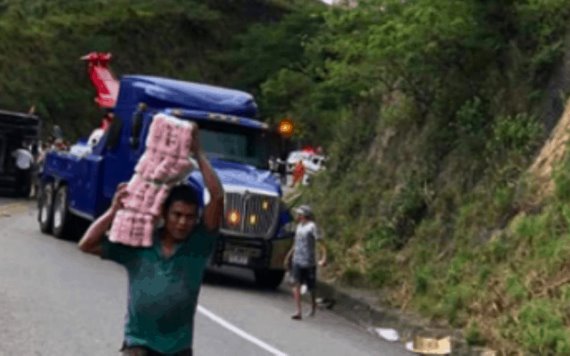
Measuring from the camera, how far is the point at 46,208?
90.0ft

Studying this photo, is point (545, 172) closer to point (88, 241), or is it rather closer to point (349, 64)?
point (349, 64)

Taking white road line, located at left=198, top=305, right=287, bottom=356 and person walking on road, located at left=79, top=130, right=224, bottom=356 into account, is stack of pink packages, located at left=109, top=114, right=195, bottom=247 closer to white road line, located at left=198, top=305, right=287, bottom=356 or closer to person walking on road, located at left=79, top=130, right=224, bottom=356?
person walking on road, located at left=79, top=130, right=224, bottom=356

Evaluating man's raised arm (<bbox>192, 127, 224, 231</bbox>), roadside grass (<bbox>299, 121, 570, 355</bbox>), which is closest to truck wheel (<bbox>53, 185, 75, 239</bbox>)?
roadside grass (<bbox>299, 121, 570, 355</bbox>)

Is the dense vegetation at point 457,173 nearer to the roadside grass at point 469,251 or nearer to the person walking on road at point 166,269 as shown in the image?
the roadside grass at point 469,251

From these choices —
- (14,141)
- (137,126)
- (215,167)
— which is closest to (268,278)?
(215,167)

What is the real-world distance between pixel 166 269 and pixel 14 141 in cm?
3347

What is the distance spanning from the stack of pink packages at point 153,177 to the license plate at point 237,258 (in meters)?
14.2

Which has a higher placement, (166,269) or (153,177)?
(153,177)

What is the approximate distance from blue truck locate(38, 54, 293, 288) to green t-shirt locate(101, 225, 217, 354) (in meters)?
12.6

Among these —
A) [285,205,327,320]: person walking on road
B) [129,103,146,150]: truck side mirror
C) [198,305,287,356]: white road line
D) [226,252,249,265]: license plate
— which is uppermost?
[129,103,146,150]: truck side mirror

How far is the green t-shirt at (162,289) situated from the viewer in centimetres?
679

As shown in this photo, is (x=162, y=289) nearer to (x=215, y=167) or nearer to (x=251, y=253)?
(x=251, y=253)

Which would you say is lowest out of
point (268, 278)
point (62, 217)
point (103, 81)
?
point (268, 278)

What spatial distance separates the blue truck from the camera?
21.2 meters
